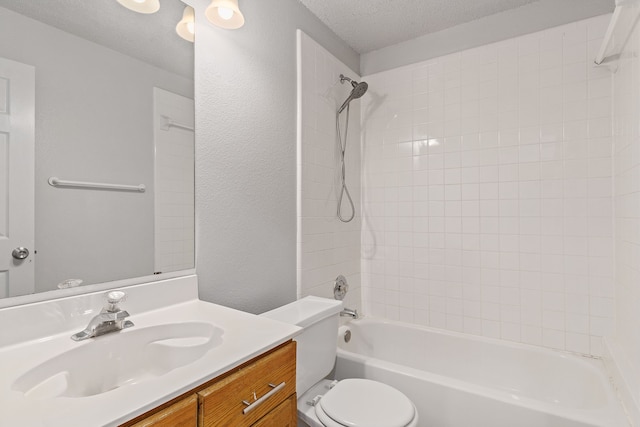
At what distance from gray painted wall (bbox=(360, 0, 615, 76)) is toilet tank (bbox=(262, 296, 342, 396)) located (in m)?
1.82

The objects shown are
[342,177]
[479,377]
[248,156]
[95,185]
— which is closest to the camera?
[95,185]

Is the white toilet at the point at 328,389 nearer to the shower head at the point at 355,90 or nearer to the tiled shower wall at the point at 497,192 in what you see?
the tiled shower wall at the point at 497,192

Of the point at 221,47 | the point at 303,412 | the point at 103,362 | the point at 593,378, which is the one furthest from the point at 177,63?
the point at 593,378

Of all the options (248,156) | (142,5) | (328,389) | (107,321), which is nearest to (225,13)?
(142,5)

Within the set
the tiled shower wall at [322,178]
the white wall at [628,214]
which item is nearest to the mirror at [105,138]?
the tiled shower wall at [322,178]

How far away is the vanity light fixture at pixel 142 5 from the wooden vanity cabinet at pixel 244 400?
4.16 ft

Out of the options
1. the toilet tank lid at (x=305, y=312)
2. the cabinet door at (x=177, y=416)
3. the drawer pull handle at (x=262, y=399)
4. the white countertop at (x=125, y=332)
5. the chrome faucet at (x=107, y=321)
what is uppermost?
the chrome faucet at (x=107, y=321)

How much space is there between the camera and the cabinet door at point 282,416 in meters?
0.93

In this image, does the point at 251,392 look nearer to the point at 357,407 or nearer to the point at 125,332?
the point at 125,332

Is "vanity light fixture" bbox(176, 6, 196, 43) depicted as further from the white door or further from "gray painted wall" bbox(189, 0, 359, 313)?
the white door

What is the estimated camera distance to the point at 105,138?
1.10 meters

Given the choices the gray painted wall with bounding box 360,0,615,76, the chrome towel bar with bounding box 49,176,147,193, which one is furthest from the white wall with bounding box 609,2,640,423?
the chrome towel bar with bounding box 49,176,147,193

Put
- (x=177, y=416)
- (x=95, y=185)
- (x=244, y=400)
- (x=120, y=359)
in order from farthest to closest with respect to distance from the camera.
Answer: (x=95, y=185)
(x=120, y=359)
(x=244, y=400)
(x=177, y=416)

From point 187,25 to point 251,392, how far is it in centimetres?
136
